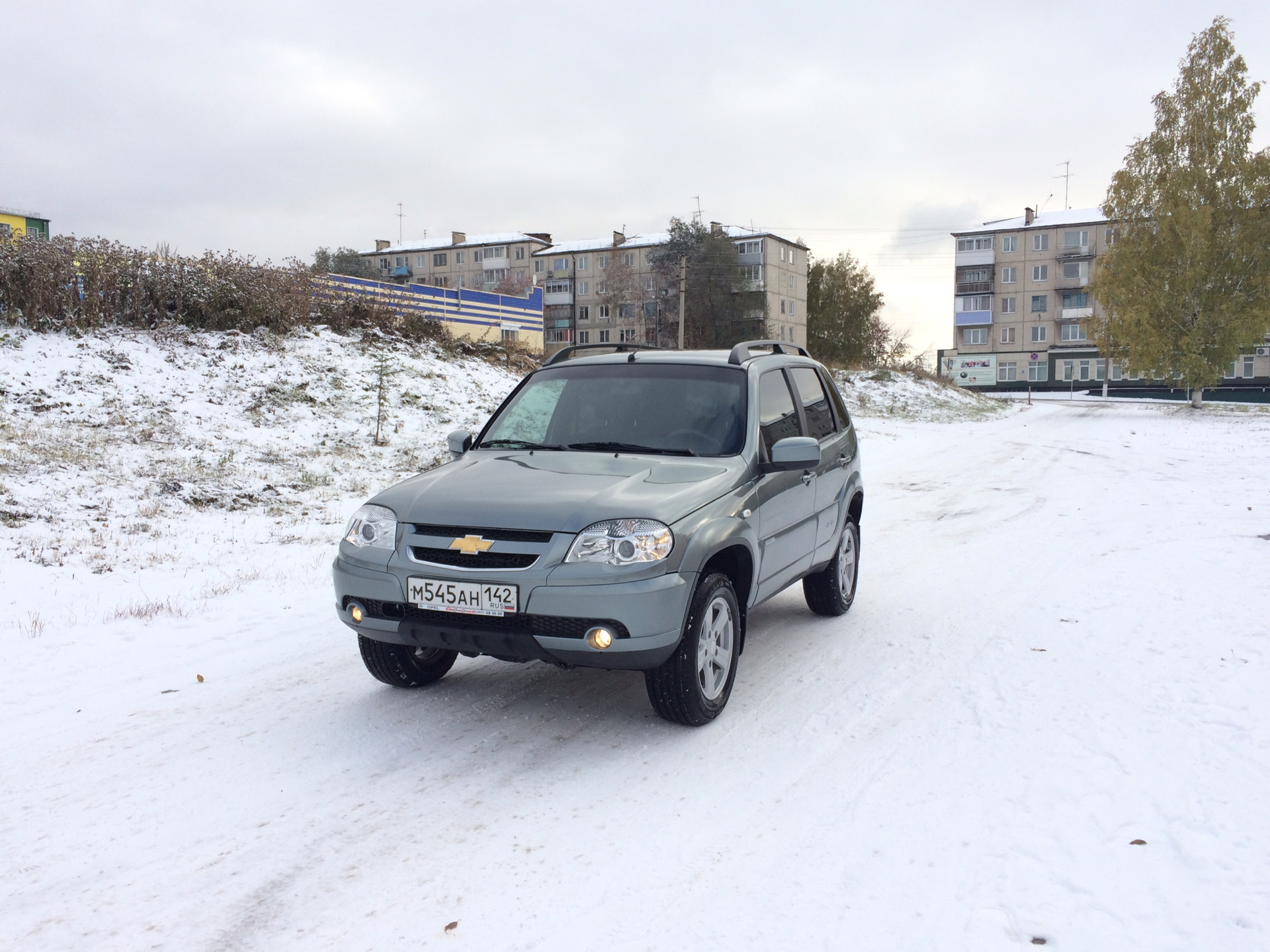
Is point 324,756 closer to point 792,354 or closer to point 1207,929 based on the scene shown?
point 1207,929

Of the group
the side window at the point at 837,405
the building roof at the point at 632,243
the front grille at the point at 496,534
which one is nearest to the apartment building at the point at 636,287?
the building roof at the point at 632,243

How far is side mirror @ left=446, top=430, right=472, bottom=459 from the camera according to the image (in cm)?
530

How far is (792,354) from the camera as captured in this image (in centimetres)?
643

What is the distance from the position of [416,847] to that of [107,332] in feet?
48.8

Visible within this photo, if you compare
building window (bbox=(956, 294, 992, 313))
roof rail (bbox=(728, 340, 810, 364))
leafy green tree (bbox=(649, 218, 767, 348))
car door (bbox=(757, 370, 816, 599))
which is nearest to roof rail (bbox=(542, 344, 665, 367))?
roof rail (bbox=(728, 340, 810, 364))

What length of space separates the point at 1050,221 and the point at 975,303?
9.80 meters

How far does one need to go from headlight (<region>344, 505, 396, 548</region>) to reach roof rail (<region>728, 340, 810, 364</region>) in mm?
2053

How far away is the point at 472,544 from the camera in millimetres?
3928

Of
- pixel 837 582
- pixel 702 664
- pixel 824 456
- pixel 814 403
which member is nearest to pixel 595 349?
pixel 814 403

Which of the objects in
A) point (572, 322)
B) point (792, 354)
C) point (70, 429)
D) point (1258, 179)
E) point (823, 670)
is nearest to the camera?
point (823, 670)

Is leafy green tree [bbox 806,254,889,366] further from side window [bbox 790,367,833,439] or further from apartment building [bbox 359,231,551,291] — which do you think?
side window [bbox 790,367,833,439]

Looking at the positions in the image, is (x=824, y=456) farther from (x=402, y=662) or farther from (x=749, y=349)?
(x=402, y=662)

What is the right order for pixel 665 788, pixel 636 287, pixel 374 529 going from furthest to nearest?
pixel 636 287 < pixel 374 529 < pixel 665 788

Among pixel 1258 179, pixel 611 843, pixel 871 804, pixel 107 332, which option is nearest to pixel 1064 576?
pixel 871 804
